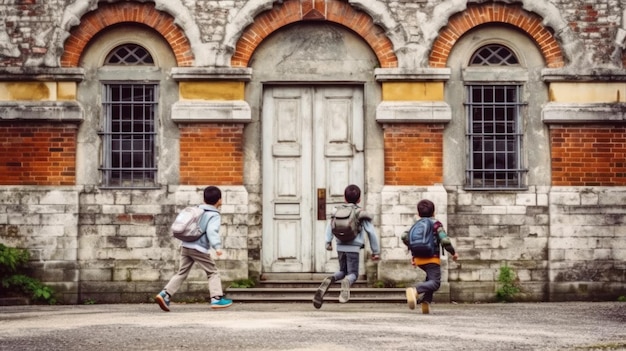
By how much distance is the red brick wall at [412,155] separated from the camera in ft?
53.1

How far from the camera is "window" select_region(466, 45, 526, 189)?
16516mm

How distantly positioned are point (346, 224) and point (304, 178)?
3083mm

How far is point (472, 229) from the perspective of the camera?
16297 mm

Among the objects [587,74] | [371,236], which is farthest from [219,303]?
[587,74]

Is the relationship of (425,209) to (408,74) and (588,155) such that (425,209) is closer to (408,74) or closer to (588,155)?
(408,74)

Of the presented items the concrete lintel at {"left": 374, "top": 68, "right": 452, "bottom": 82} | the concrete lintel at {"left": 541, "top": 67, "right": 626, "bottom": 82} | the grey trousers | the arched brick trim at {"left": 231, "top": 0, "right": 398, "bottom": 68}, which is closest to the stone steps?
the grey trousers

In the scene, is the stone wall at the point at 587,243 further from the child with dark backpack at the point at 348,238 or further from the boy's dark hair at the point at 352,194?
the boy's dark hair at the point at 352,194

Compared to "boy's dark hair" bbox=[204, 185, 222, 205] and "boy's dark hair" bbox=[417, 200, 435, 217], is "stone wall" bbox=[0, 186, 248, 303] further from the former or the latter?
"boy's dark hair" bbox=[417, 200, 435, 217]

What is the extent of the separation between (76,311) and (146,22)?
15.1 feet

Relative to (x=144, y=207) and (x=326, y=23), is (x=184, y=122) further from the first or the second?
(x=326, y=23)

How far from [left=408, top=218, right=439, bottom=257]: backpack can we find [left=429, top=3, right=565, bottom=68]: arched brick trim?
367cm

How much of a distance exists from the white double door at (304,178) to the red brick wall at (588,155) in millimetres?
3037

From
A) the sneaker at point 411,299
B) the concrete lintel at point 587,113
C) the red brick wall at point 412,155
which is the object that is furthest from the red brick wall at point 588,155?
the sneaker at point 411,299

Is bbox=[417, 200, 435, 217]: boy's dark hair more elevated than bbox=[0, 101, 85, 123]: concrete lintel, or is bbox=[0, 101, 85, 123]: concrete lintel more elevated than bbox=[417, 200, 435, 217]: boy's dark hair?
bbox=[0, 101, 85, 123]: concrete lintel
